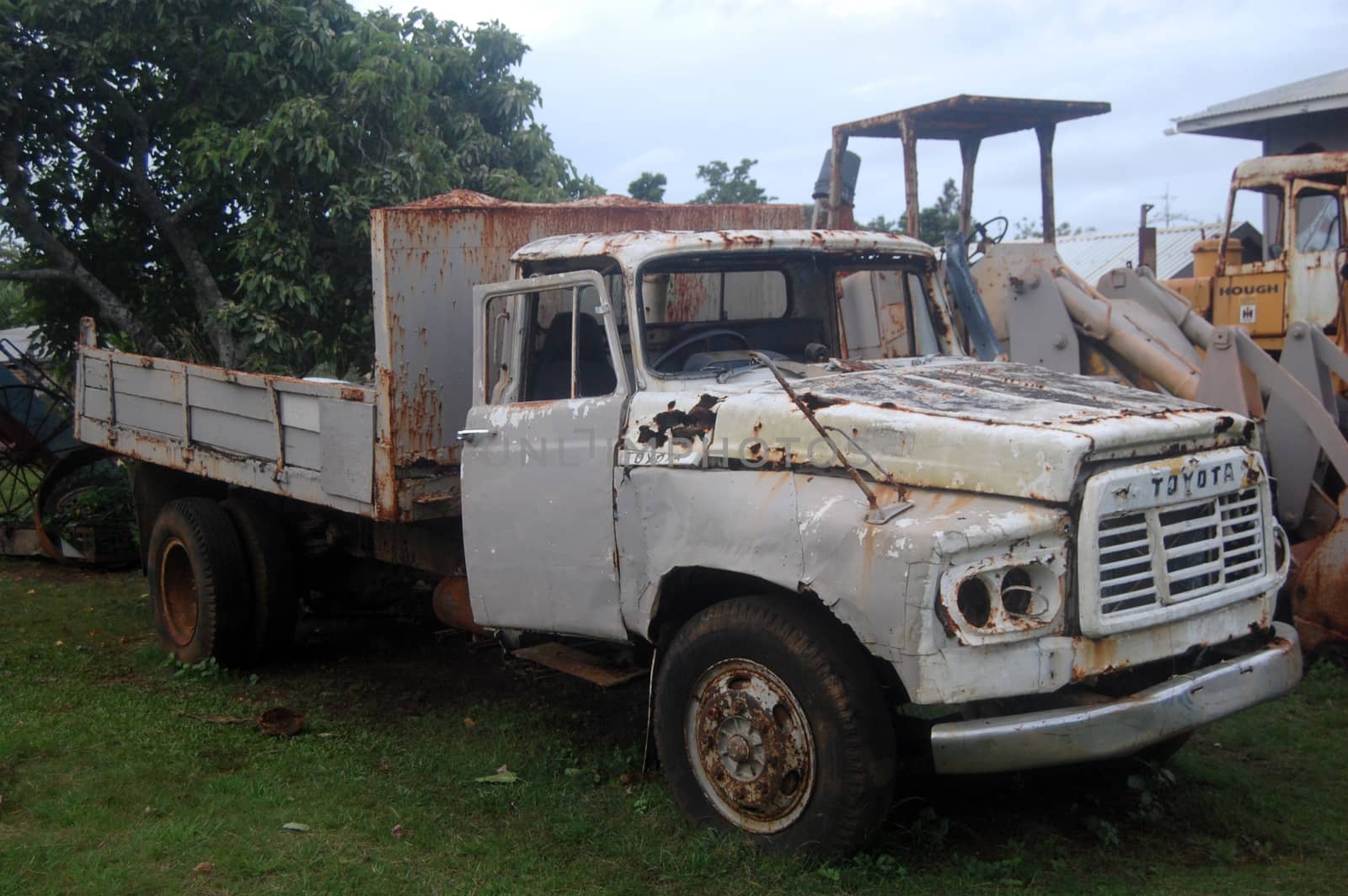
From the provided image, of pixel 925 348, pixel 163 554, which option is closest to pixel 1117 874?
pixel 925 348

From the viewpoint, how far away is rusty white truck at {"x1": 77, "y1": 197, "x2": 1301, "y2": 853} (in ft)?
12.0

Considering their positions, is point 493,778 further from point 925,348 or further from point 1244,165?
point 1244,165

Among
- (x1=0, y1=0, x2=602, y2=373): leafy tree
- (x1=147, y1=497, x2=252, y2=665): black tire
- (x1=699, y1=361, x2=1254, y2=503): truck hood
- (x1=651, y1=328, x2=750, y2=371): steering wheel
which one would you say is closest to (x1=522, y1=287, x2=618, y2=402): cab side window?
(x1=651, y1=328, x2=750, y2=371): steering wheel

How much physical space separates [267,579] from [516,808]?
284cm

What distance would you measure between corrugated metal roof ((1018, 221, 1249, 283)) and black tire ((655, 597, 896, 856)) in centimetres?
1765

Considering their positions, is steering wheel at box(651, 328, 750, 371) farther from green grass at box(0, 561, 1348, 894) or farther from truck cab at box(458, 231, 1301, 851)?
green grass at box(0, 561, 1348, 894)

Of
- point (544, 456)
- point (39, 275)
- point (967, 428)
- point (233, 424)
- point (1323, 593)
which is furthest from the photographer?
point (39, 275)

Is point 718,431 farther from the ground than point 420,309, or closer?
closer

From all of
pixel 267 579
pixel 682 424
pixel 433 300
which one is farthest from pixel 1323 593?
pixel 267 579

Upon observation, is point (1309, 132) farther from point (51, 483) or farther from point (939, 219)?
point (51, 483)

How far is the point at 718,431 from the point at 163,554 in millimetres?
4491

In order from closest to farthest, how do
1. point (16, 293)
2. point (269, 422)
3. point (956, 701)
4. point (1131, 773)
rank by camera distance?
point (956, 701) < point (1131, 773) < point (269, 422) < point (16, 293)

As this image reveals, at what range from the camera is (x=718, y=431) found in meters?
4.35

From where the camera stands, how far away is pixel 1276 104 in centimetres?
1584
